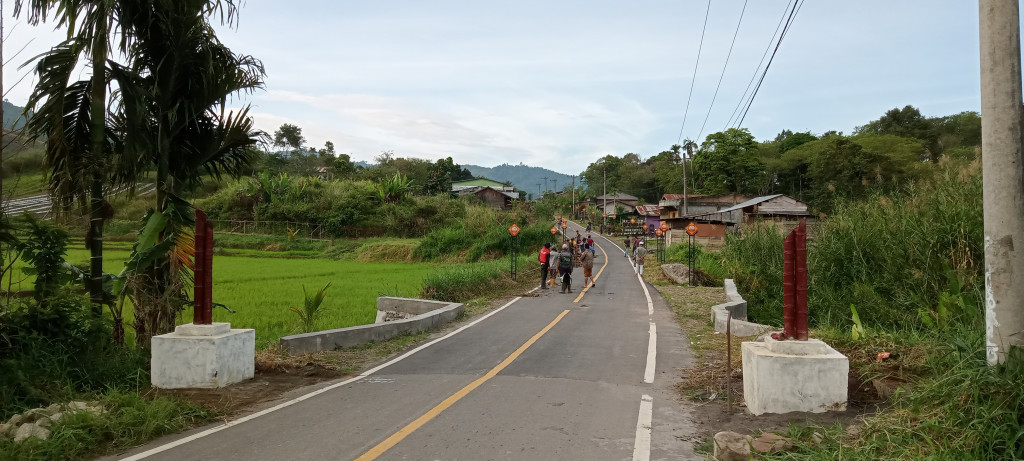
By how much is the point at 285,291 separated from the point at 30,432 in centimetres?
1592

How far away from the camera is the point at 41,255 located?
725cm

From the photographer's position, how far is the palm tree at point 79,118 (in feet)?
24.1

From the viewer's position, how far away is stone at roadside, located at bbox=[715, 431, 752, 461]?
4.69m

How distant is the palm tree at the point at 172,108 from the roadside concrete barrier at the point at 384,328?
1.92 m

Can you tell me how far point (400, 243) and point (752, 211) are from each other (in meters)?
25.6

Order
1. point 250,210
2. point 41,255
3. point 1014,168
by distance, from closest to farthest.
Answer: point 1014,168 → point 41,255 → point 250,210

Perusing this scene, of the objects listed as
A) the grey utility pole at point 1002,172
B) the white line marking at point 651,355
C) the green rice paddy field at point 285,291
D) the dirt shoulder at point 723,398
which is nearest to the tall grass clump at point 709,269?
the green rice paddy field at point 285,291

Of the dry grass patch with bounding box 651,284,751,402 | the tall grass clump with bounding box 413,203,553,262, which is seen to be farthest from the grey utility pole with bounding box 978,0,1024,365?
the tall grass clump with bounding box 413,203,553,262

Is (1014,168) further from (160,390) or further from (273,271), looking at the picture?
(273,271)

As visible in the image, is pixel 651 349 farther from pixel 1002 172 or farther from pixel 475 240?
pixel 475 240

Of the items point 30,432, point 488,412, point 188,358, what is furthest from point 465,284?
point 30,432

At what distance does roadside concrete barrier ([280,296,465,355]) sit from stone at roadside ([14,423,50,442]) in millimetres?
4124

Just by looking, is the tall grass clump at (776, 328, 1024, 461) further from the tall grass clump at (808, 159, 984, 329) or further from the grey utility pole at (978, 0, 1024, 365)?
the tall grass clump at (808, 159, 984, 329)

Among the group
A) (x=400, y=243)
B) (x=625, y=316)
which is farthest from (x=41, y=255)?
(x=400, y=243)
